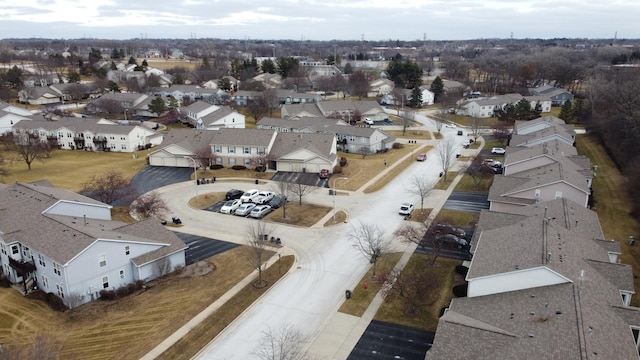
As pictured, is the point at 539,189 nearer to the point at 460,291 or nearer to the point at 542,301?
the point at 460,291

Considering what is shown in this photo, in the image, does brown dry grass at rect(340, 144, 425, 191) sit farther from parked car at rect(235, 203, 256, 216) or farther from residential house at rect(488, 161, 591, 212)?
residential house at rect(488, 161, 591, 212)

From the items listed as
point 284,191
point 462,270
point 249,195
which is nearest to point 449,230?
point 462,270

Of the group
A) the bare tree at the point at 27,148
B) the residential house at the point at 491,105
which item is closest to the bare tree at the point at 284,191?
the bare tree at the point at 27,148

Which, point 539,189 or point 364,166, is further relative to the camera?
point 364,166

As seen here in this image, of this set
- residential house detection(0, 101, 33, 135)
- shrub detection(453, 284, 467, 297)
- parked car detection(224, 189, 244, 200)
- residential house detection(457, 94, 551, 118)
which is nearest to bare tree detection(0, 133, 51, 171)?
residential house detection(0, 101, 33, 135)

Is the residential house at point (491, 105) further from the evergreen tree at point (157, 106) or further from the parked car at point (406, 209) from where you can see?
the evergreen tree at point (157, 106)

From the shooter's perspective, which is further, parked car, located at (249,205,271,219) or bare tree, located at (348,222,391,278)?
parked car, located at (249,205,271,219)
